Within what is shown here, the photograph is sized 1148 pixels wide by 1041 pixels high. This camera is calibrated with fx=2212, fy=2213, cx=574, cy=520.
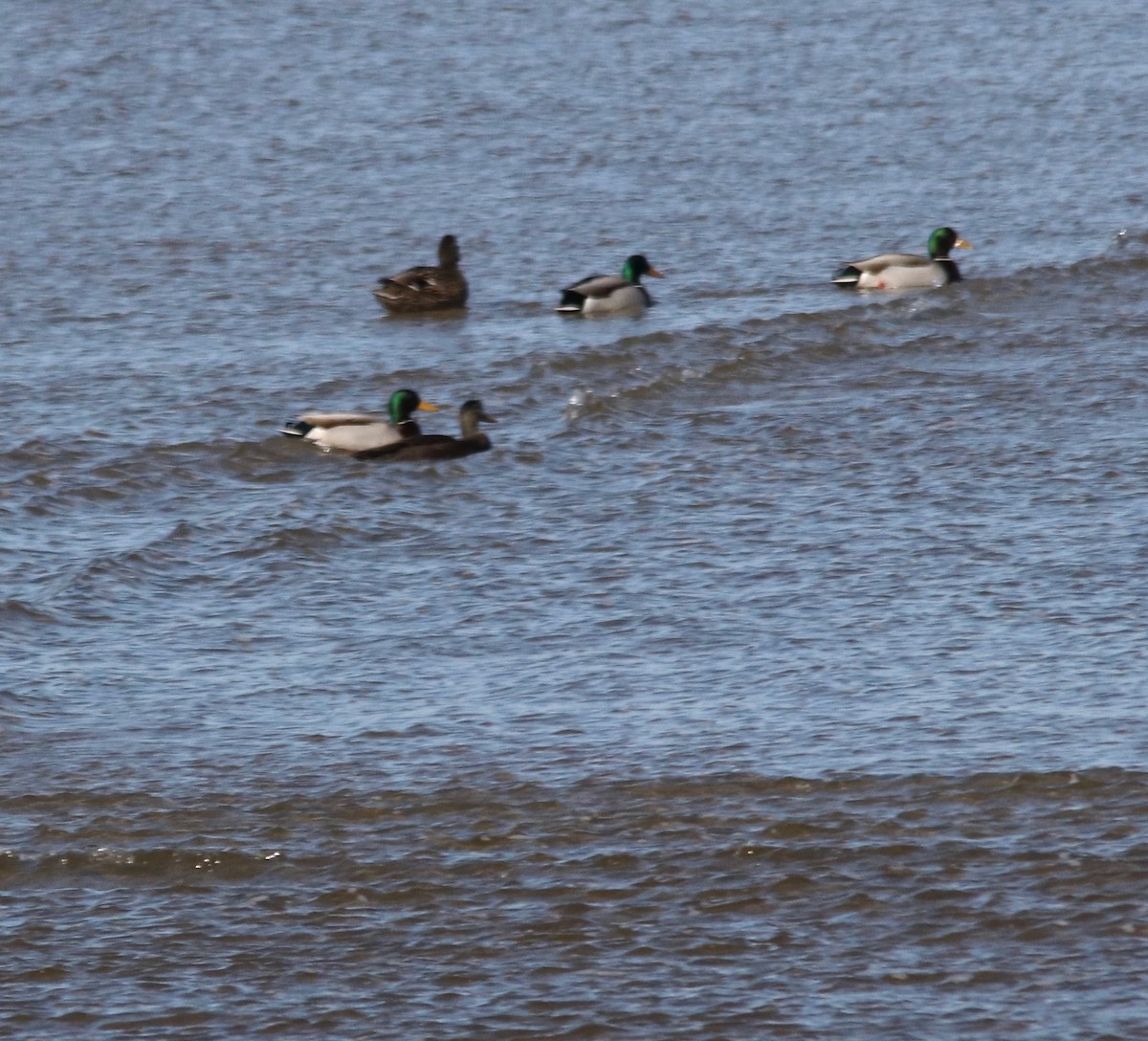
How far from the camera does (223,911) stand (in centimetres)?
696

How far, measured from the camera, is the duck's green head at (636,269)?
56.5ft

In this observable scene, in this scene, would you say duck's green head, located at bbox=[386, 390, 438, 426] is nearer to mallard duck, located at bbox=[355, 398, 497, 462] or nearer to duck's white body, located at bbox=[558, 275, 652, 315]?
mallard duck, located at bbox=[355, 398, 497, 462]

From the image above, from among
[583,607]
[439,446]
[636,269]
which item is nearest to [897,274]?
[636,269]

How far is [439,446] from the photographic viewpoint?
13.0 metres

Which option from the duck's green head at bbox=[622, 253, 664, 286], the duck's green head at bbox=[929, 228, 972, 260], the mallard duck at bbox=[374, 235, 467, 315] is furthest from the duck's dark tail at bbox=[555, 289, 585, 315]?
the duck's green head at bbox=[929, 228, 972, 260]

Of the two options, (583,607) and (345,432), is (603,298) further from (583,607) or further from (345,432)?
(583,607)

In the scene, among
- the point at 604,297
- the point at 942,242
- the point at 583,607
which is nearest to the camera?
the point at 583,607

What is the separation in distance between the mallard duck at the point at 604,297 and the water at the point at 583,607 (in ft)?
0.75

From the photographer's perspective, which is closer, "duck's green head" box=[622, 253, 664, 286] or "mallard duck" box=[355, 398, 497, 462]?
"mallard duck" box=[355, 398, 497, 462]

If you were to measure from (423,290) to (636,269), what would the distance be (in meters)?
1.80

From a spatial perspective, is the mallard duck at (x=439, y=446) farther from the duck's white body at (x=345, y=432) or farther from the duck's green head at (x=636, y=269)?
the duck's green head at (x=636, y=269)

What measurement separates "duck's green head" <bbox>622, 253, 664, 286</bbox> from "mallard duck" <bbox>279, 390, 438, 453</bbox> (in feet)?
14.0

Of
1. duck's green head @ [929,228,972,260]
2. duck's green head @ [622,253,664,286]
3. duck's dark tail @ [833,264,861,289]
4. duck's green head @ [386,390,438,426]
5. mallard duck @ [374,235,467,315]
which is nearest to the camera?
duck's green head @ [386,390,438,426]

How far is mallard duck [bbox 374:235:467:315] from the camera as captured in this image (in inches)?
655
